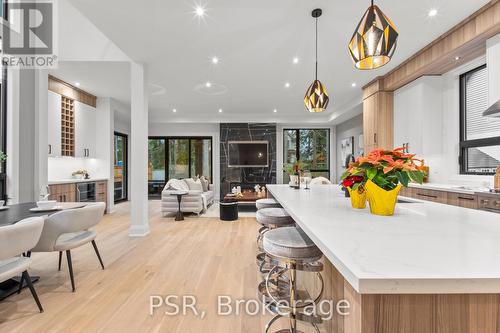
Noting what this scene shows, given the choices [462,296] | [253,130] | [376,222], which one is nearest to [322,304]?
[376,222]

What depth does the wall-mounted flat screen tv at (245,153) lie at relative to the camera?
27.2 feet

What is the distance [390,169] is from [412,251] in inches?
25.2

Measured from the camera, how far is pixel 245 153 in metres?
8.30

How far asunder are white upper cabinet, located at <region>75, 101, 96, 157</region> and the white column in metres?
2.59

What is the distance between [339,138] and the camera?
8484 mm

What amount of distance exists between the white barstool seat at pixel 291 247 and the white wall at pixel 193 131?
23.5 ft

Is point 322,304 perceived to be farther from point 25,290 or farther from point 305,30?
point 305,30

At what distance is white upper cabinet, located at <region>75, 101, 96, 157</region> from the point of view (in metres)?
5.52

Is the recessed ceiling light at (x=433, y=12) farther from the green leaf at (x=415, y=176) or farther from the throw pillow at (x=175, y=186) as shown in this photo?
the throw pillow at (x=175, y=186)

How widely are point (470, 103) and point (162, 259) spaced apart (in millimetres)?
4965

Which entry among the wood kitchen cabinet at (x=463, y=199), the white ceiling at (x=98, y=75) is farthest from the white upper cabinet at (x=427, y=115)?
the white ceiling at (x=98, y=75)

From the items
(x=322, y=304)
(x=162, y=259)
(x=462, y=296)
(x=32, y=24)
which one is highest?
(x=32, y=24)

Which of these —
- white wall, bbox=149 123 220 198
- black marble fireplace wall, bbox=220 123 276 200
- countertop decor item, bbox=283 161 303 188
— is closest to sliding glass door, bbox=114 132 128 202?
white wall, bbox=149 123 220 198

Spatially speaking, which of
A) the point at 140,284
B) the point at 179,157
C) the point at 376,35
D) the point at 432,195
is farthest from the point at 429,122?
the point at 179,157
